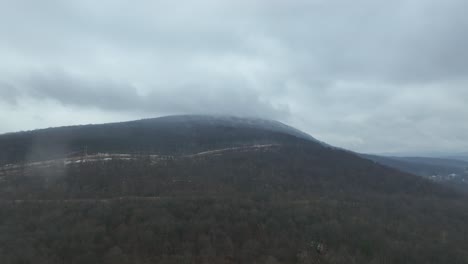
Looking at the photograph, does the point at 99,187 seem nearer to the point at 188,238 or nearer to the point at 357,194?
the point at 188,238

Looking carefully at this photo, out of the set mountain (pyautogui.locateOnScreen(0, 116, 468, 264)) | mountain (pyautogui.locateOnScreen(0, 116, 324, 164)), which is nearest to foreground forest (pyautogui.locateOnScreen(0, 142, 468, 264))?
mountain (pyautogui.locateOnScreen(0, 116, 468, 264))

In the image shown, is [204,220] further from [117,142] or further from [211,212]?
[117,142]

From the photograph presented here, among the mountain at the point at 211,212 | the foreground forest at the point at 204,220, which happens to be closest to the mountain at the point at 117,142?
the mountain at the point at 211,212

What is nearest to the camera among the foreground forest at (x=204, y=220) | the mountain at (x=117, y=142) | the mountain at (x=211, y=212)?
the foreground forest at (x=204, y=220)

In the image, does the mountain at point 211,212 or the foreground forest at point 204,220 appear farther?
the mountain at point 211,212

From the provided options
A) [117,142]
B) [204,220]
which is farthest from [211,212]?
[117,142]

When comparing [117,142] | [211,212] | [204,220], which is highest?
[117,142]

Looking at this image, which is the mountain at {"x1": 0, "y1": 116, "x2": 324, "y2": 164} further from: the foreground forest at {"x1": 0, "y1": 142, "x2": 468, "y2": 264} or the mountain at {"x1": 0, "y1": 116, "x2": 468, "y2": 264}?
the foreground forest at {"x1": 0, "y1": 142, "x2": 468, "y2": 264}

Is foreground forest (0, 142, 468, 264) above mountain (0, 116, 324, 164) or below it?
below

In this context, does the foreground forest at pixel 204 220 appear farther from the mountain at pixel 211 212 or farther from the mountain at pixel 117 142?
the mountain at pixel 117 142

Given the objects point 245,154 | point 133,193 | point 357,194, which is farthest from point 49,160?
point 357,194
